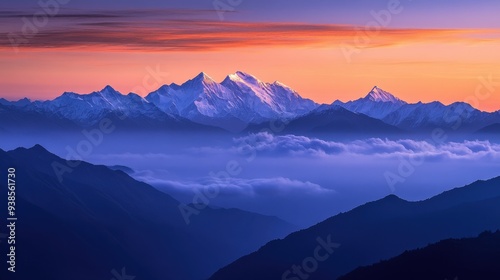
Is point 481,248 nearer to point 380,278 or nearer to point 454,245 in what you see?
point 454,245

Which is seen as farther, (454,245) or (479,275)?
(454,245)

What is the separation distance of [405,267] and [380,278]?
17.7 ft

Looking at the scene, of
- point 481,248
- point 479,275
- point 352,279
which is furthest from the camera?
point 352,279

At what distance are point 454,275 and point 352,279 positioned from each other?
28.7 meters

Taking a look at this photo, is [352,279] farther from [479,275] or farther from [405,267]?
[479,275]

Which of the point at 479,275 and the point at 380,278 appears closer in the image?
the point at 479,275

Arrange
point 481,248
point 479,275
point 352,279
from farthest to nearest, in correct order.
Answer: point 352,279, point 481,248, point 479,275

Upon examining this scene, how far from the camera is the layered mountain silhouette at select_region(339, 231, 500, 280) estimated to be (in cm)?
15575

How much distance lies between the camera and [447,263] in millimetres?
164500

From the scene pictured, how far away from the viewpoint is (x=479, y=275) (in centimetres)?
15238

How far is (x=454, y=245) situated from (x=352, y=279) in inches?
885

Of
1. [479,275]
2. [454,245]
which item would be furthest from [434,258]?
[479,275]

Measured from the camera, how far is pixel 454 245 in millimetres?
171875

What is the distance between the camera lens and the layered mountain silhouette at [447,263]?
6132 inches
